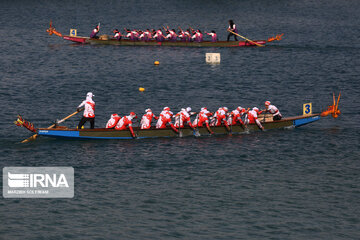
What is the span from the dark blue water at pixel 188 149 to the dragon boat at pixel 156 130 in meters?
0.65

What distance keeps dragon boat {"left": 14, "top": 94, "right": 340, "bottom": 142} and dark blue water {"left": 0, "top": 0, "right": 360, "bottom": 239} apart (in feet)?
2.12

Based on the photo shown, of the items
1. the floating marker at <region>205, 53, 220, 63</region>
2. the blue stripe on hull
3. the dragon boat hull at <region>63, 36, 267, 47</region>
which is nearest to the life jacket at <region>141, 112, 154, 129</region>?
the blue stripe on hull

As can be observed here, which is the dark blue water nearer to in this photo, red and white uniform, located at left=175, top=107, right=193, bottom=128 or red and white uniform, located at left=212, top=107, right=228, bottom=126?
red and white uniform, located at left=175, top=107, right=193, bottom=128

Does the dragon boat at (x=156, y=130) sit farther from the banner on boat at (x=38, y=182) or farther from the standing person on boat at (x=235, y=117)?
the banner on boat at (x=38, y=182)

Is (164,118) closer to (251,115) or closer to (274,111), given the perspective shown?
(251,115)

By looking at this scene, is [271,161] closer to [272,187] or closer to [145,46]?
[272,187]

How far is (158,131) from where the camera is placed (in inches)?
1886

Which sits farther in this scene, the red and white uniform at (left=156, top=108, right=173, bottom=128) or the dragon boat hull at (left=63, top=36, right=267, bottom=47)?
the dragon boat hull at (left=63, top=36, right=267, bottom=47)

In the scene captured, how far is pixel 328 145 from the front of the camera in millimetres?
48531

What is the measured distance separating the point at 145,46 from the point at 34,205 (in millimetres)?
58296

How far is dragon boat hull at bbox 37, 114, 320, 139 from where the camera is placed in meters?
45.7

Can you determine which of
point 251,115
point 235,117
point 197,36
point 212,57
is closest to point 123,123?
point 235,117

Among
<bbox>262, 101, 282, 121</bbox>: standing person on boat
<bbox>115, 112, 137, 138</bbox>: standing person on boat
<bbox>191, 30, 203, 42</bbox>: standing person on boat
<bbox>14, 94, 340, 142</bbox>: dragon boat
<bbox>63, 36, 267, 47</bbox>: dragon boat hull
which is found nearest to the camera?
<bbox>14, 94, 340, 142</bbox>: dragon boat

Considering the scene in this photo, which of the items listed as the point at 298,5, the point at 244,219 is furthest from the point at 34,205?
the point at 298,5
